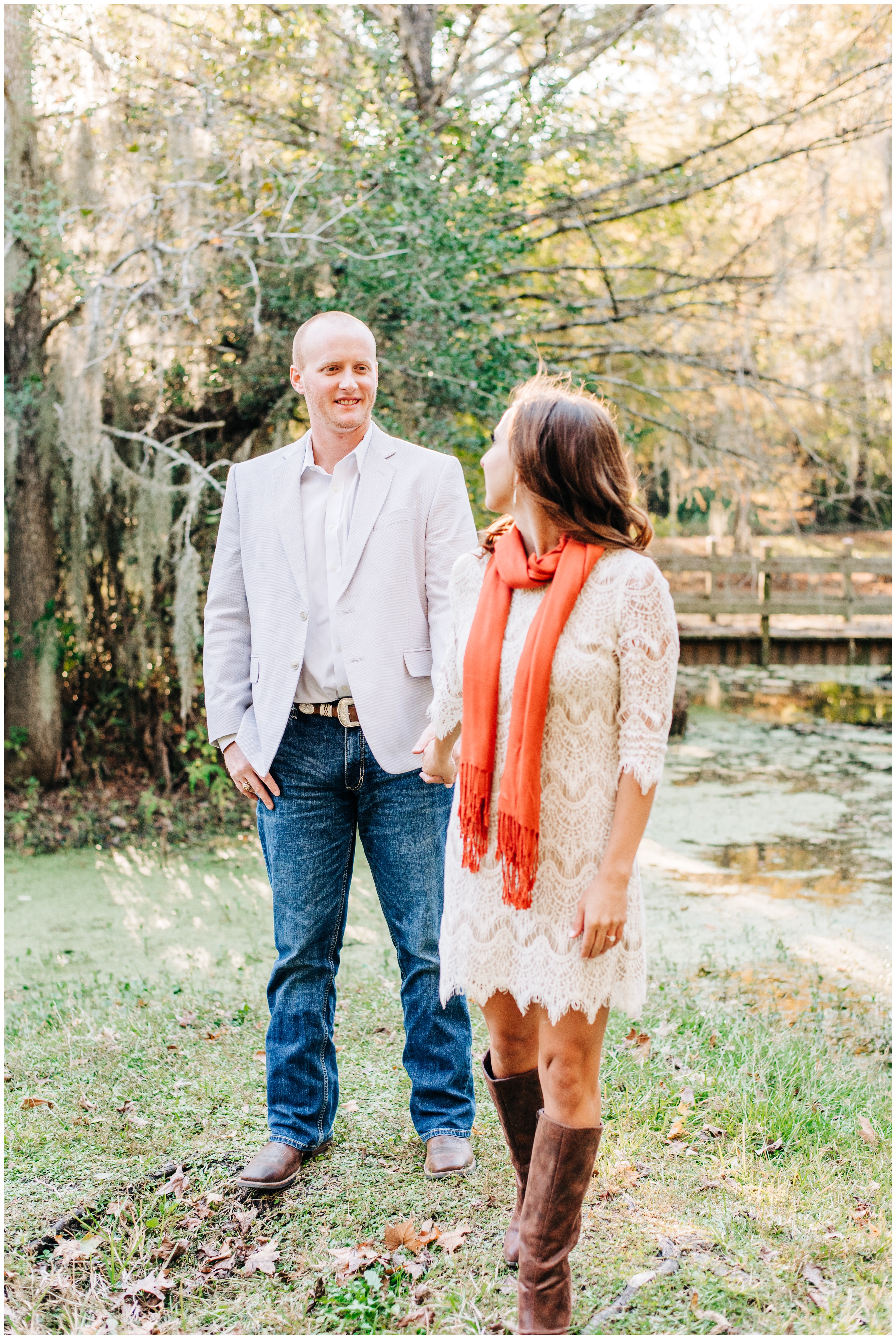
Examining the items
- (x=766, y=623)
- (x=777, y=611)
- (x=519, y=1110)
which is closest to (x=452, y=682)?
(x=519, y=1110)

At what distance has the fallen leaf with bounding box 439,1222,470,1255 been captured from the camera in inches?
81.2

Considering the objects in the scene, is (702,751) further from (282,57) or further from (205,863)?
(282,57)

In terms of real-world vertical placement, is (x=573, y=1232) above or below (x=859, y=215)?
below

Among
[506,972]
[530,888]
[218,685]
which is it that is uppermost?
[218,685]

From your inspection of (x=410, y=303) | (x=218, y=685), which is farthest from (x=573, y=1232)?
(x=410, y=303)

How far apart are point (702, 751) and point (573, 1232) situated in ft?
21.7

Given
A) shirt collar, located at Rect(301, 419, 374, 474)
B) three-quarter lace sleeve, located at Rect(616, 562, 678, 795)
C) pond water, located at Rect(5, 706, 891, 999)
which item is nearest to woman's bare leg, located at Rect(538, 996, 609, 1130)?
three-quarter lace sleeve, located at Rect(616, 562, 678, 795)

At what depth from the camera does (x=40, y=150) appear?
5.92m

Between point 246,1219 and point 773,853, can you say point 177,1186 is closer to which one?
point 246,1219

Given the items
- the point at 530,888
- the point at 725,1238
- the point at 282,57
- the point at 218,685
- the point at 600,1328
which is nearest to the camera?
the point at 530,888

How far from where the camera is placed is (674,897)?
497 cm

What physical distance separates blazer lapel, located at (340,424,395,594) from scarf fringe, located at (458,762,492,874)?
644 mm

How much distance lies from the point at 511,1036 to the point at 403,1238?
0.56m

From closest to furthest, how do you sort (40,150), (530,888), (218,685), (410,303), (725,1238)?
1. (530,888)
2. (725,1238)
3. (218,685)
4. (410,303)
5. (40,150)
